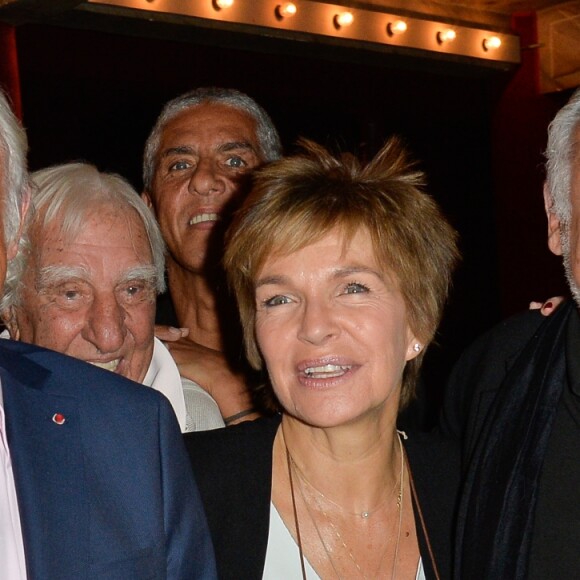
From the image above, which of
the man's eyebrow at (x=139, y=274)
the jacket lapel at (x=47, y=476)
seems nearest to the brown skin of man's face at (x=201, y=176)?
the man's eyebrow at (x=139, y=274)

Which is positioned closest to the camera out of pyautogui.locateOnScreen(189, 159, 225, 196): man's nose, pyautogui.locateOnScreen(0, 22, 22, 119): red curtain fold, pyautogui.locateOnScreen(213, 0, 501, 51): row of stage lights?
pyautogui.locateOnScreen(189, 159, 225, 196): man's nose

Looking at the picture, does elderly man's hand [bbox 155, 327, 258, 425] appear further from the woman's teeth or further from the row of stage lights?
the row of stage lights

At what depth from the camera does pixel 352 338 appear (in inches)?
88.4

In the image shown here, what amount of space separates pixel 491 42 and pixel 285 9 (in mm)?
2573

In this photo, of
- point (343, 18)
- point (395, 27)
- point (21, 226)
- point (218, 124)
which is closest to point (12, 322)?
point (21, 226)

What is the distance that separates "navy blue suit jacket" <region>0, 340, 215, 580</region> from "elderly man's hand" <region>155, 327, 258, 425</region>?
99 cm

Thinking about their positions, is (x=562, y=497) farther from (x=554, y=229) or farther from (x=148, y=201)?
(x=148, y=201)

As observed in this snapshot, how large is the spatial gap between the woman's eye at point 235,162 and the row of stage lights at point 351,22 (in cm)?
378

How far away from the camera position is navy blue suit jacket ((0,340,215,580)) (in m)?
1.70

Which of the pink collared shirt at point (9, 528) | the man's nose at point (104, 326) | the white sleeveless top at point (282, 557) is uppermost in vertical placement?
the man's nose at point (104, 326)

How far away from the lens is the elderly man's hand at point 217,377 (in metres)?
2.95

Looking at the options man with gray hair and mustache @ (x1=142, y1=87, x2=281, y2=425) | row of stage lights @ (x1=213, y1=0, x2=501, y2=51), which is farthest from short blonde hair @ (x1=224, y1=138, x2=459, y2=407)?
row of stage lights @ (x1=213, y1=0, x2=501, y2=51)

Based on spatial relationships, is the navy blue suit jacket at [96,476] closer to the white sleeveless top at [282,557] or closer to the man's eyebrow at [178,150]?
the white sleeveless top at [282,557]

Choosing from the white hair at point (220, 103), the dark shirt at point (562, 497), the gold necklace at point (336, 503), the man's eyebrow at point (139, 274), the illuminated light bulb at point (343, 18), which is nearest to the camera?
the dark shirt at point (562, 497)
